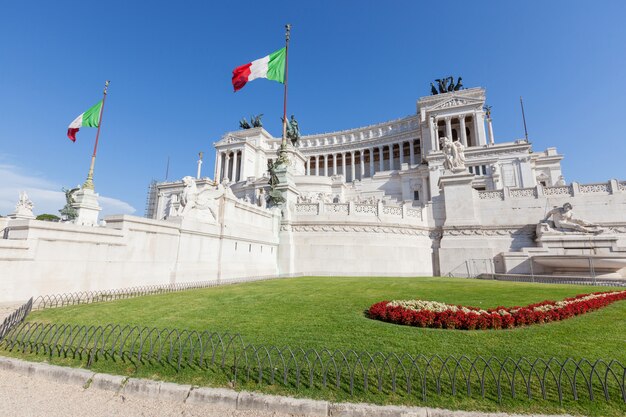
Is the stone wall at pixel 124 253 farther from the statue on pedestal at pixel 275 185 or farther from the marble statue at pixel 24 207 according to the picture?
the marble statue at pixel 24 207

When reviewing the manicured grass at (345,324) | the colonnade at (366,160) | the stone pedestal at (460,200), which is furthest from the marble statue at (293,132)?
the manicured grass at (345,324)

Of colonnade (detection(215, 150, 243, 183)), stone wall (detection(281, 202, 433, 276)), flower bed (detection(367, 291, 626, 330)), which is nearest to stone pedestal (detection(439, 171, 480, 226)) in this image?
stone wall (detection(281, 202, 433, 276))

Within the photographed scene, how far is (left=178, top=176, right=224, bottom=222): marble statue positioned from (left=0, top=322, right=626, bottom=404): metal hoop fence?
407 inches

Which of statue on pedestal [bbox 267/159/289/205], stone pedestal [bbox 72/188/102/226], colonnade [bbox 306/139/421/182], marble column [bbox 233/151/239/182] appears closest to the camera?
statue on pedestal [bbox 267/159/289/205]

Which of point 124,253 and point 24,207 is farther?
point 24,207

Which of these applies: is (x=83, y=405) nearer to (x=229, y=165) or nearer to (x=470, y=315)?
(x=470, y=315)

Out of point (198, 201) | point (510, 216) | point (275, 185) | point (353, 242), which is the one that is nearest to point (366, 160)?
point (510, 216)

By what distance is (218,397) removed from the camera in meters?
4.34

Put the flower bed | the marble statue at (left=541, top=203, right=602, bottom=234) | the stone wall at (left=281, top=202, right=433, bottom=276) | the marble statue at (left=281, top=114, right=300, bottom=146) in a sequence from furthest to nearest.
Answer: the marble statue at (left=281, top=114, right=300, bottom=146)
the stone wall at (left=281, top=202, right=433, bottom=276)
the marble statue at (left=541, top=203, right=602, bottom=234)
the flower bed

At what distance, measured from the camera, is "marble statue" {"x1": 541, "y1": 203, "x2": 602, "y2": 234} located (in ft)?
74.3

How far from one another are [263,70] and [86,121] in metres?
17.9

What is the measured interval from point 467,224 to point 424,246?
13.5 feet

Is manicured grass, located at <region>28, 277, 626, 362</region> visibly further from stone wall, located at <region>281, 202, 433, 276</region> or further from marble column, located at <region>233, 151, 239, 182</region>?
marble column, located at <region>233, 151, 239, 182</region>

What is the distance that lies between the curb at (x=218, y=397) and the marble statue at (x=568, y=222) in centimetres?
2638
